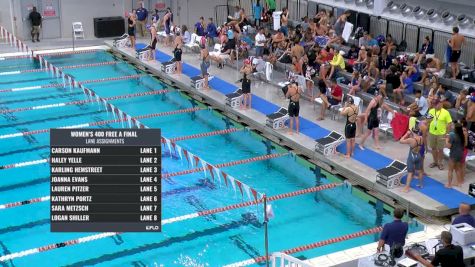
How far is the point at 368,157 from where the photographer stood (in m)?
15.9

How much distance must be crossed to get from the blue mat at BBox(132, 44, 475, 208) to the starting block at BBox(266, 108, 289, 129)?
47cm

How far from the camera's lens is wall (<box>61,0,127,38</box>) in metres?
28.6

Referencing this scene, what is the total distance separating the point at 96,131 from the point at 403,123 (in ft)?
31.6

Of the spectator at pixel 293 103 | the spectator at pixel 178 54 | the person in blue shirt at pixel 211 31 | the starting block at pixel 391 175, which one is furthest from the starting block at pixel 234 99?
the person in blue shirt at pixel 211 31

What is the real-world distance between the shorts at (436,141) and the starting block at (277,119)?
382 centimetres

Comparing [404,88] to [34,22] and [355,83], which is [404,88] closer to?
[355,83]

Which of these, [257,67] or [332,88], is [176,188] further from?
[257,67]

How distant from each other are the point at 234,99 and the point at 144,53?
20.4 feet

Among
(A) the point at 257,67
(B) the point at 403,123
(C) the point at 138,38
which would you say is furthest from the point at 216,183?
(C) the point at 138,38

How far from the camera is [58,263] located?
12.1 meters

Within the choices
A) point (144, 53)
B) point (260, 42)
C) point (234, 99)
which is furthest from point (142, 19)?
point (234, 99)

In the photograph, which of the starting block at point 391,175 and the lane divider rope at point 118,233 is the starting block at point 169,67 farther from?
the starting block at point 391,175

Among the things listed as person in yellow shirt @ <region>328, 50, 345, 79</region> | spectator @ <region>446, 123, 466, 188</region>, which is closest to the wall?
person in yellow shirt @ <region>328, 50, 345, 79</region>

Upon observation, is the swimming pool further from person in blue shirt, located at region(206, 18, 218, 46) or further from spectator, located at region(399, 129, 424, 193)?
person in blue shirt, located at region(206, 18, 218, 46)
